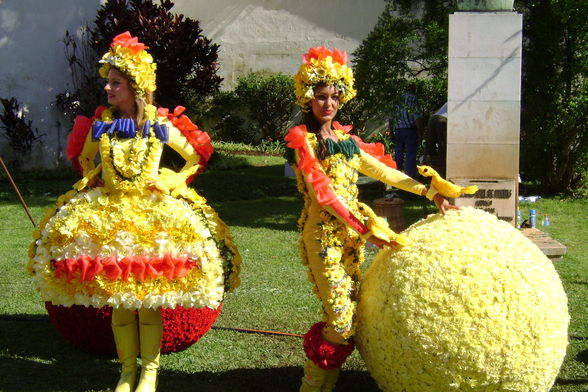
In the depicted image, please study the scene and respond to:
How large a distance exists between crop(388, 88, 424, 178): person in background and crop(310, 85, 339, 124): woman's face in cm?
694

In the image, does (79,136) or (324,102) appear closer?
(324,102)

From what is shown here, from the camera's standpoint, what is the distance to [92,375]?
4.37m

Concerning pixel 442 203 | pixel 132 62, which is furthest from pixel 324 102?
pixel 132 62

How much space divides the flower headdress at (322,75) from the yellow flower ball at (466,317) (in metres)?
0.93

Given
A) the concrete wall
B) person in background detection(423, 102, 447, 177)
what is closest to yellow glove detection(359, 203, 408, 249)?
person in background detection(423, 102, 447, 177)

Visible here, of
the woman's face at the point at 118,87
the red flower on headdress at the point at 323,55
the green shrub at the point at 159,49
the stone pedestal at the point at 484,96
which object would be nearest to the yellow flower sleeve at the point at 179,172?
the woman's face at the point at 118,87

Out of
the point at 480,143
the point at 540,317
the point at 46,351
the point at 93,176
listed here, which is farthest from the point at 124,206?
the point at 480,143

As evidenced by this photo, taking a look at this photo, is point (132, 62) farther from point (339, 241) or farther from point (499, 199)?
point (499, 199)

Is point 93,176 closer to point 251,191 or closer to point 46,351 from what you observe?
point 46,351

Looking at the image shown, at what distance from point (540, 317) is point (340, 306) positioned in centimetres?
97

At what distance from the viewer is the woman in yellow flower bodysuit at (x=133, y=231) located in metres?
3.62

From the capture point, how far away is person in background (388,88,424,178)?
34.9 ft

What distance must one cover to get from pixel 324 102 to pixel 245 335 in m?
2.09

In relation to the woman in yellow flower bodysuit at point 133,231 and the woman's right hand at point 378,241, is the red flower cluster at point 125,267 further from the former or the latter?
the woman's right hand at point 378,241
